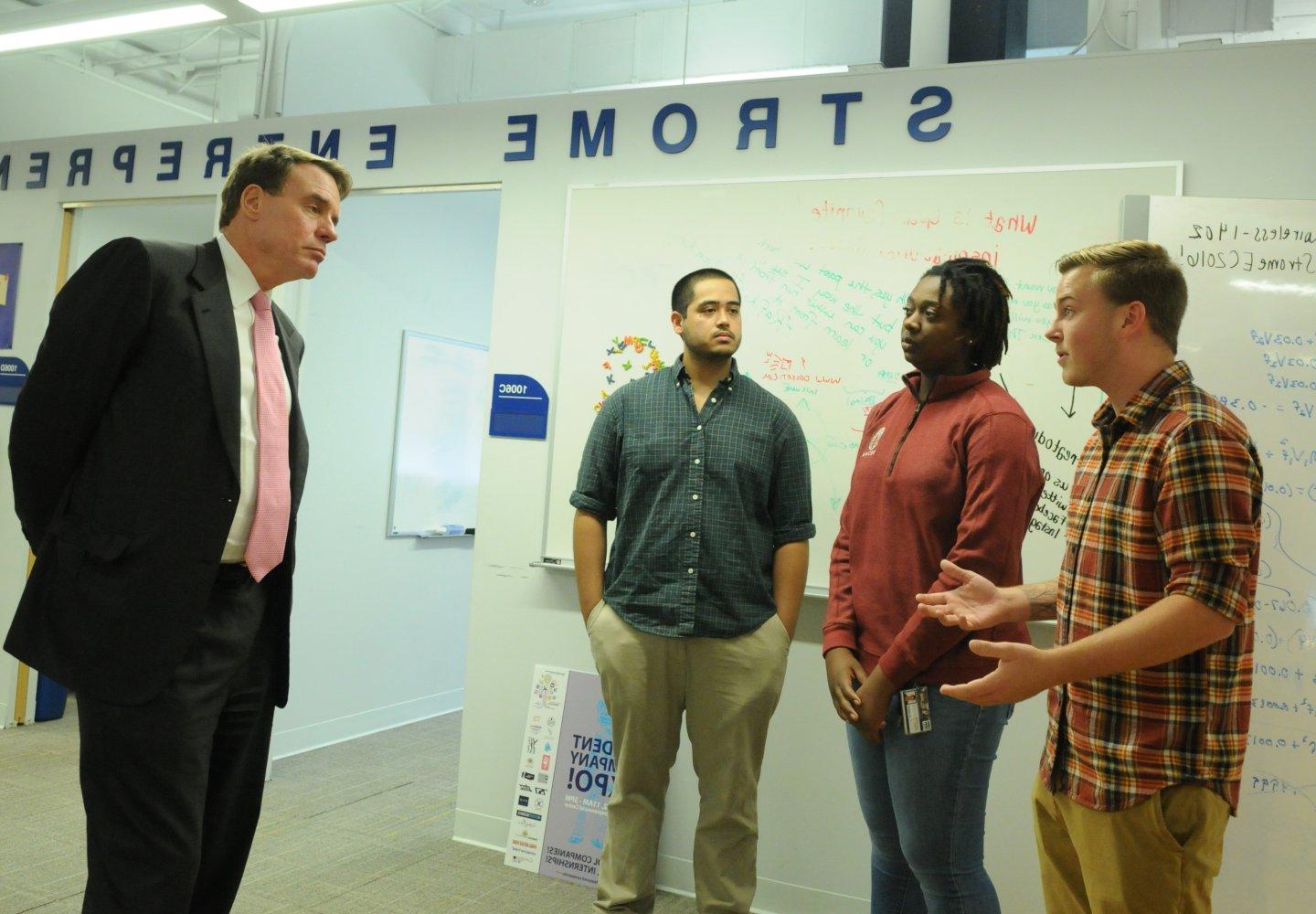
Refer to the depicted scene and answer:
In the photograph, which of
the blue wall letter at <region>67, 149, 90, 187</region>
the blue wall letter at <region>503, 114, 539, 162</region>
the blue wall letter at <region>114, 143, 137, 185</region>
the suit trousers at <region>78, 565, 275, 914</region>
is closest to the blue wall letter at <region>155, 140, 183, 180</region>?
the blue wall letter at <region>114, 143, 137, 185</region>

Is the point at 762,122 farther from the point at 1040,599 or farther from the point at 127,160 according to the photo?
the point at 127,160

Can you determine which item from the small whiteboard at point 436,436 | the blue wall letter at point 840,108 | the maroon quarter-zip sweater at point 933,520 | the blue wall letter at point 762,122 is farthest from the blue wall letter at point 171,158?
the maroon quarter-zip sweater at point 933,520

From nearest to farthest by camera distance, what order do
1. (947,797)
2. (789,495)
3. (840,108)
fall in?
1. (947,797)
2. (789,495)
3. (840,108)

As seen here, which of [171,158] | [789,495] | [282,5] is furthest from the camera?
[171,158]

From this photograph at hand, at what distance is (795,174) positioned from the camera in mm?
3055

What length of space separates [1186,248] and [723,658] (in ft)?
5.02

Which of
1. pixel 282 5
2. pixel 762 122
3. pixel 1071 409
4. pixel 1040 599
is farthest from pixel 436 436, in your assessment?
pixel 1040 599

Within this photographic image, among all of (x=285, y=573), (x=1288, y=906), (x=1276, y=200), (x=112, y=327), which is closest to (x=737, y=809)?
(x=285, y=573)

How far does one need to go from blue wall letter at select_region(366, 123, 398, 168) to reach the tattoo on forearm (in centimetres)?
291

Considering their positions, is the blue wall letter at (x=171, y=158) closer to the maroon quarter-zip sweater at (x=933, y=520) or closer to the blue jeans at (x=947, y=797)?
the maroon quarter-zip sweater at (x=933, y=520)

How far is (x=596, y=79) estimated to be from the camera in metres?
4.35

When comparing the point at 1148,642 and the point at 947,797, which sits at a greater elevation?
the point at 1148,642

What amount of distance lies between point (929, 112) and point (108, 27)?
2.90 meters

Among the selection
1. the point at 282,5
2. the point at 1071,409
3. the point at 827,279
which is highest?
the point at 282,5
